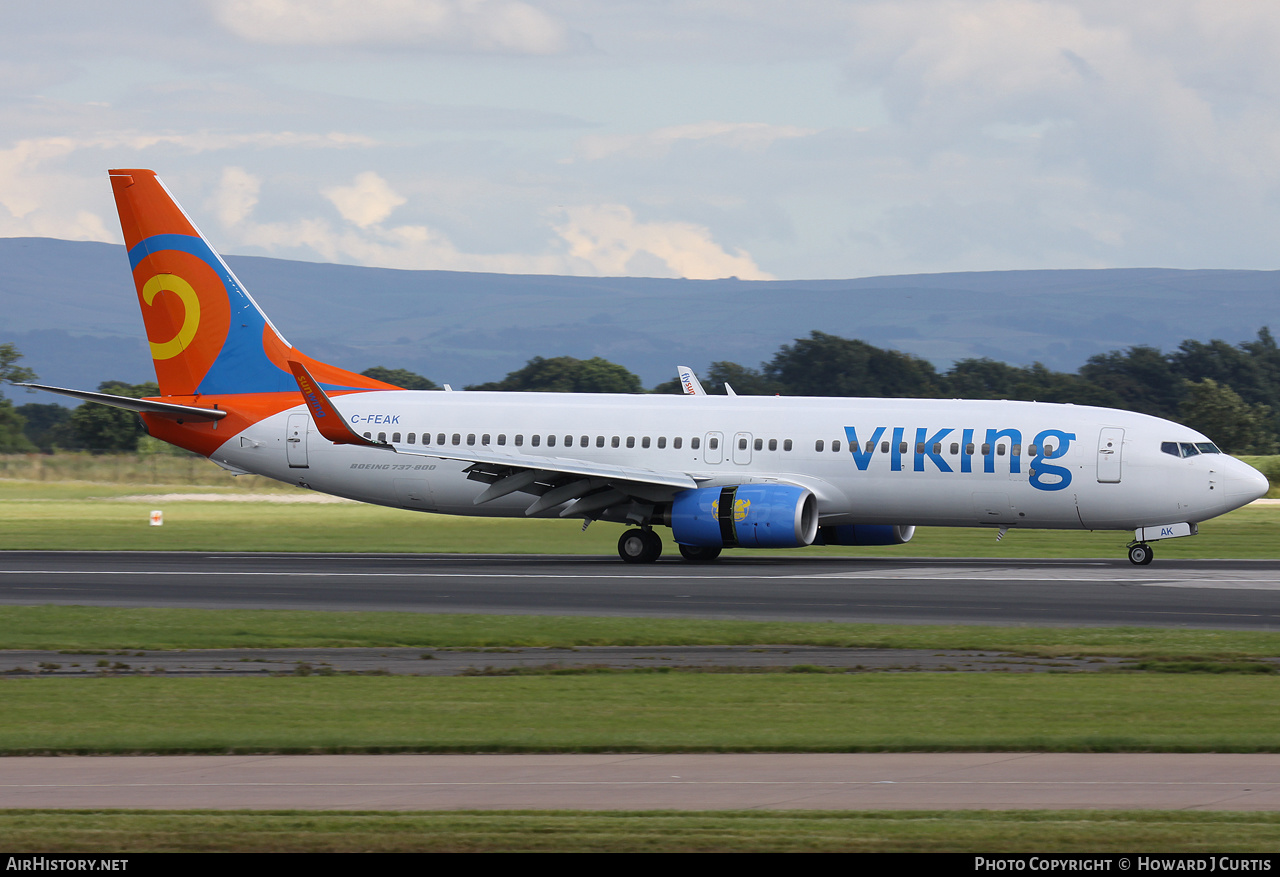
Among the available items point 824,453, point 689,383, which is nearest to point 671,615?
point 824,453

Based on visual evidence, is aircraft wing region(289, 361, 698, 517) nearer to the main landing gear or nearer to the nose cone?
the main landing gear

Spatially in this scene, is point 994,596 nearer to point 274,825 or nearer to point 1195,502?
point 1195,502

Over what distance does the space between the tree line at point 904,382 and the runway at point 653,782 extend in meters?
81.0

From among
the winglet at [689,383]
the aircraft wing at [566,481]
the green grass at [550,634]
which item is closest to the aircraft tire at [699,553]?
the aircraft wing at [566,481]

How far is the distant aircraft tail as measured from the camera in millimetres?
41219

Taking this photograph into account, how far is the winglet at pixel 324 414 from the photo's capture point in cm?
3503

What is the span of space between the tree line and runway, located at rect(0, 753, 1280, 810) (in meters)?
81.0

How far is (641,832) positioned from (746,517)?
25.2m

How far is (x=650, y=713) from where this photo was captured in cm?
1565

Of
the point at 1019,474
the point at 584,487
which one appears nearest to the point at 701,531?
the point at 584,487

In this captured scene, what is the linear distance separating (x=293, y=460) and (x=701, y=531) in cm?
1124

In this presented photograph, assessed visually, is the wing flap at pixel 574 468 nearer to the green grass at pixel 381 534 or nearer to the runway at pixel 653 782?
the green grass at pixel 381 534

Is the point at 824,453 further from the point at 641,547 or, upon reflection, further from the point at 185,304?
the point at 185,304

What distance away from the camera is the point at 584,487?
36.9m
